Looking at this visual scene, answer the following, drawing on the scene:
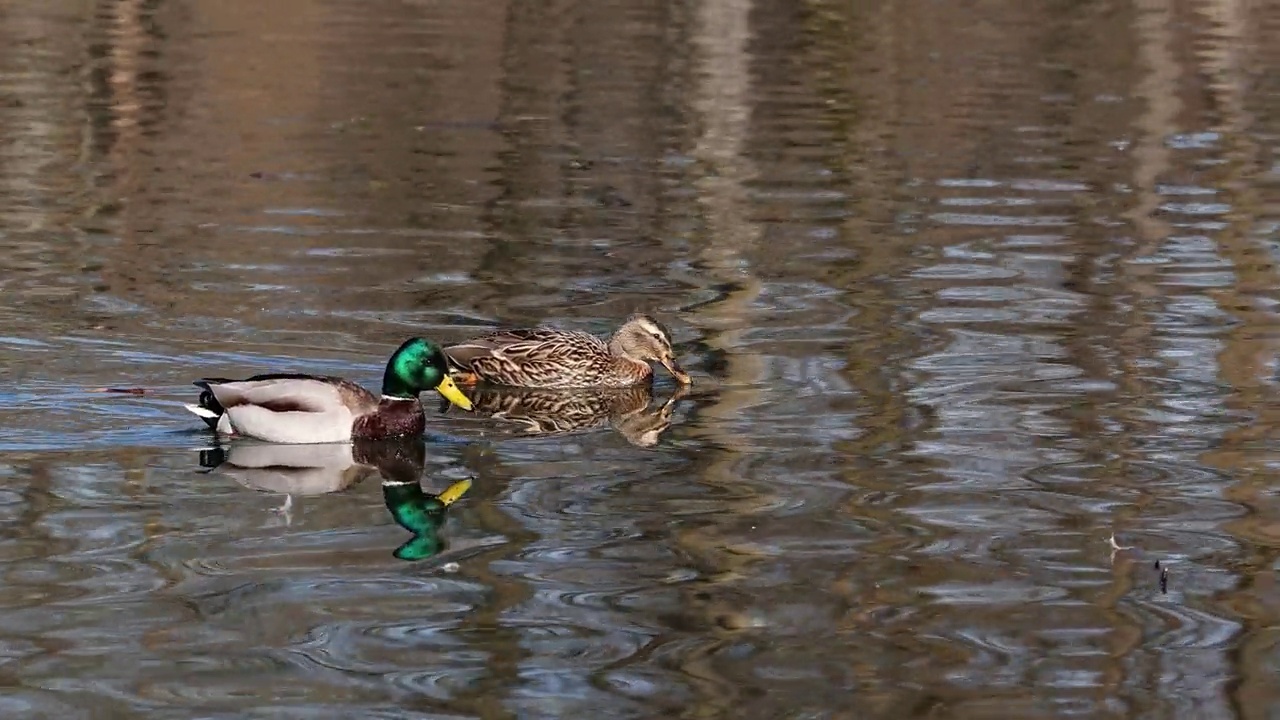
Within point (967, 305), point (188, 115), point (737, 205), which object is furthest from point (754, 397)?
point (188, 115)

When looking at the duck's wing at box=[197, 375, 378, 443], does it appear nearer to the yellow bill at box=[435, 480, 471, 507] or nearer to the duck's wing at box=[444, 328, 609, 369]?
the yellow bill at box=[435, 480, 471, 507]

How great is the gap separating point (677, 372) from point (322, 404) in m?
2.33

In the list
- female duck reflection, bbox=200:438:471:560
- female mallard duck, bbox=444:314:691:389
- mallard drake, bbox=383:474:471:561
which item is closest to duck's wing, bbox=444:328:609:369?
female mallard duck, bbox=444:314:691:389

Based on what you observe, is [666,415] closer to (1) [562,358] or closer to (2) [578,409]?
(2) [578,409]

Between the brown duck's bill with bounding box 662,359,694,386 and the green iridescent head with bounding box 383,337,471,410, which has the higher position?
the green iridescent head with bounding box 383,337,471,410

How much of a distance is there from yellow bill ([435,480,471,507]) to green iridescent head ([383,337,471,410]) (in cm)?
116

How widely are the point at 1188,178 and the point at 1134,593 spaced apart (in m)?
12.8

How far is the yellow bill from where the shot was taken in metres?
9.55

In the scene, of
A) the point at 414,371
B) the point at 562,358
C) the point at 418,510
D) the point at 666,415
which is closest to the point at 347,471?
the point at 414,371

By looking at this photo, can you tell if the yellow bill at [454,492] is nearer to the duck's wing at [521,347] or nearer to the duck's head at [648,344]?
the duck's wing at [521,347]

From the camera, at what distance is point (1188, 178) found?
20359 millimetres

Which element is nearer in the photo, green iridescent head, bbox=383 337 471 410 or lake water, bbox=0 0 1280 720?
lake water, bbox=0 0 1280 720

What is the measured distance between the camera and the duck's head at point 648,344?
40.6 ft

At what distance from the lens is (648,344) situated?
40.8 ft
